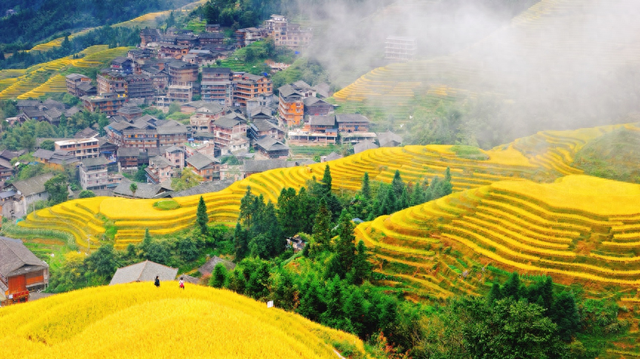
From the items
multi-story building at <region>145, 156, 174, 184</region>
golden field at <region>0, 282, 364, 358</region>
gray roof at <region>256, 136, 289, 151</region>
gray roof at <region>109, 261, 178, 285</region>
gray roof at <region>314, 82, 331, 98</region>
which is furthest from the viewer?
gray roof at <region>314, 82, 331, 98</region>

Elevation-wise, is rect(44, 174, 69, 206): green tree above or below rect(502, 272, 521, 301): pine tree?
below

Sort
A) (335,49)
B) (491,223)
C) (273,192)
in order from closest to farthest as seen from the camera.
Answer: (491,223), (273,192), (335,49)

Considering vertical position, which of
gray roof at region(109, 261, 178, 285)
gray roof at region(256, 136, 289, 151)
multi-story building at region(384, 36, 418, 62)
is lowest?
gray roof at region(109, 261, 178, 285)

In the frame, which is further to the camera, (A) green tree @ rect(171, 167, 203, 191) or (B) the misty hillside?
(B) the misty hillside

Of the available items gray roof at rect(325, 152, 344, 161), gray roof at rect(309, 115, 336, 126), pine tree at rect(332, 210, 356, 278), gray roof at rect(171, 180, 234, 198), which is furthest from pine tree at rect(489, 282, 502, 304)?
gray roof at rect(309, 115, 336, 126)

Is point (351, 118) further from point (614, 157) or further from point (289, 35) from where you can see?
point (614, 157)

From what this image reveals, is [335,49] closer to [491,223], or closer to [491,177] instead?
[491,177]

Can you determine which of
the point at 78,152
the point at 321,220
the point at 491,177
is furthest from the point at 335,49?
the point at 321,220

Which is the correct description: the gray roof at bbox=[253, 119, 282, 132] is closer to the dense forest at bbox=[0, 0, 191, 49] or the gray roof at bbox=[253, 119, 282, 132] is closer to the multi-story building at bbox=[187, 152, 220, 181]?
the multi-story building at bbox=[187, 152, 220, 181]
